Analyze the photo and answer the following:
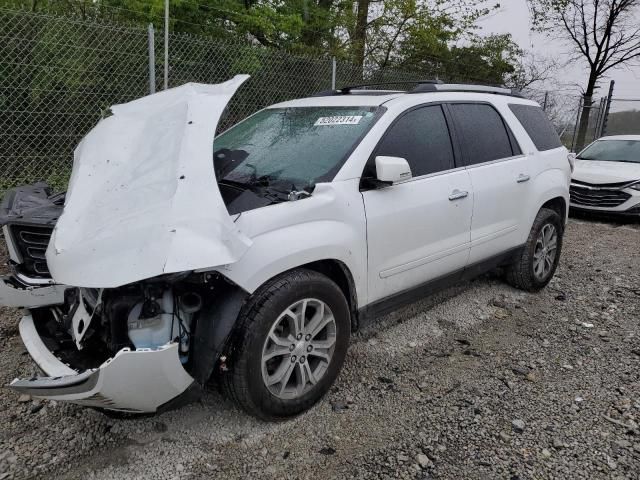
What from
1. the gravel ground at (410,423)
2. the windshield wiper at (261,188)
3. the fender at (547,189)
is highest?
the windshield wiper at (261,188)

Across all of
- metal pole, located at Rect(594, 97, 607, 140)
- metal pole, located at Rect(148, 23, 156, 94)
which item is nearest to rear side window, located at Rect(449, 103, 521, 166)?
metal pole, located at Rect(148, 23, 156, 94)

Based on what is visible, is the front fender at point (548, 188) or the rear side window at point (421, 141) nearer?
the rear side window at point (421, 141)

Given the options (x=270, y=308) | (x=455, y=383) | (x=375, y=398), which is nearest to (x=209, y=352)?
(x=270, y=308)

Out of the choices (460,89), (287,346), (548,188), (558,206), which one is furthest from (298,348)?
(558,206)

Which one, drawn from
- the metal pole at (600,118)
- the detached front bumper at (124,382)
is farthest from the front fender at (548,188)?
the metal pole at (600,118)

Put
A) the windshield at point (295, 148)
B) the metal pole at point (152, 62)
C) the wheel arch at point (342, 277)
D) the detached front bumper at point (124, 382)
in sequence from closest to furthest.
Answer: the detached front bumper at point (124, 382) → the wheel arch at point (342, 277) → the windshield at point (295, 148) → the metal pole at point (152, 62)


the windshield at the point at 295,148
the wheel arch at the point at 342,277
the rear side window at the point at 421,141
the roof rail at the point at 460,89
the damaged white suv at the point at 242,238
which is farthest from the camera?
the roof rail at the point at 460,89

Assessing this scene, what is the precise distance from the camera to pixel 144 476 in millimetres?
2328

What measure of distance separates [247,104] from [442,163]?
454cm

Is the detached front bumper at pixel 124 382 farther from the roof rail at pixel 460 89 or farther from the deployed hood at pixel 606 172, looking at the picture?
the deployed hood at pixel 606 172

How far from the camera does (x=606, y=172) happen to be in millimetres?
8148

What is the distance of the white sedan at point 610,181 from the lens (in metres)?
7.82

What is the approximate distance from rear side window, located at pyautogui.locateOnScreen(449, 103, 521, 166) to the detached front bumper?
8.44 ft

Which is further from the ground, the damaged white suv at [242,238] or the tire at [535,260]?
the damaged white suv at [242,238]
